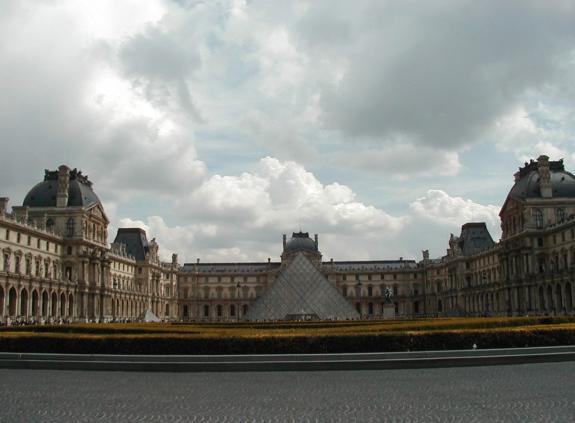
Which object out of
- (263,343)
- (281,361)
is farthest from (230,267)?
(281,361)

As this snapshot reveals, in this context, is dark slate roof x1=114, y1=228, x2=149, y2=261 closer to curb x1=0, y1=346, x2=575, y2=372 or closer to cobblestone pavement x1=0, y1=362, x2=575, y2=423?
curb x1=0, y1=346, x2=575, y2=372

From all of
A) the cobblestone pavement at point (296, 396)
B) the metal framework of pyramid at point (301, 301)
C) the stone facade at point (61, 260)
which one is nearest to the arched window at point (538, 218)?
the metal framework of pyramid at point (301, 301)

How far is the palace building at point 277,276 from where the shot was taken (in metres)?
60.8

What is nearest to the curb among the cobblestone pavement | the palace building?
the cobblestone pavement

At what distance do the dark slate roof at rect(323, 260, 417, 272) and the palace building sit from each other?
11371 millimetres

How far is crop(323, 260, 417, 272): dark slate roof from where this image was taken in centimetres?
12488

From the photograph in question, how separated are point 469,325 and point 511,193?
54.7 m

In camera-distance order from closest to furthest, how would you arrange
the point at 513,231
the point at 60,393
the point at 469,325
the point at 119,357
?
the point at 60,393, the point at 119,357, the point at 469,325, the point at 513,231

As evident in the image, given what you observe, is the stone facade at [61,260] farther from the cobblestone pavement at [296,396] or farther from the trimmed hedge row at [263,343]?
the cobblestone pavement at [296,396]

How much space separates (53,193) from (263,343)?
205 feet

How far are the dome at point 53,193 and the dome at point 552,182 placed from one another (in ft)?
172

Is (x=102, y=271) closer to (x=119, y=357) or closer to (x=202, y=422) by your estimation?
(x=119, y=357)

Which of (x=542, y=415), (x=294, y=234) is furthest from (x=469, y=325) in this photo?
(x=294, y=234)

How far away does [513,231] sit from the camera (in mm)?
76250
